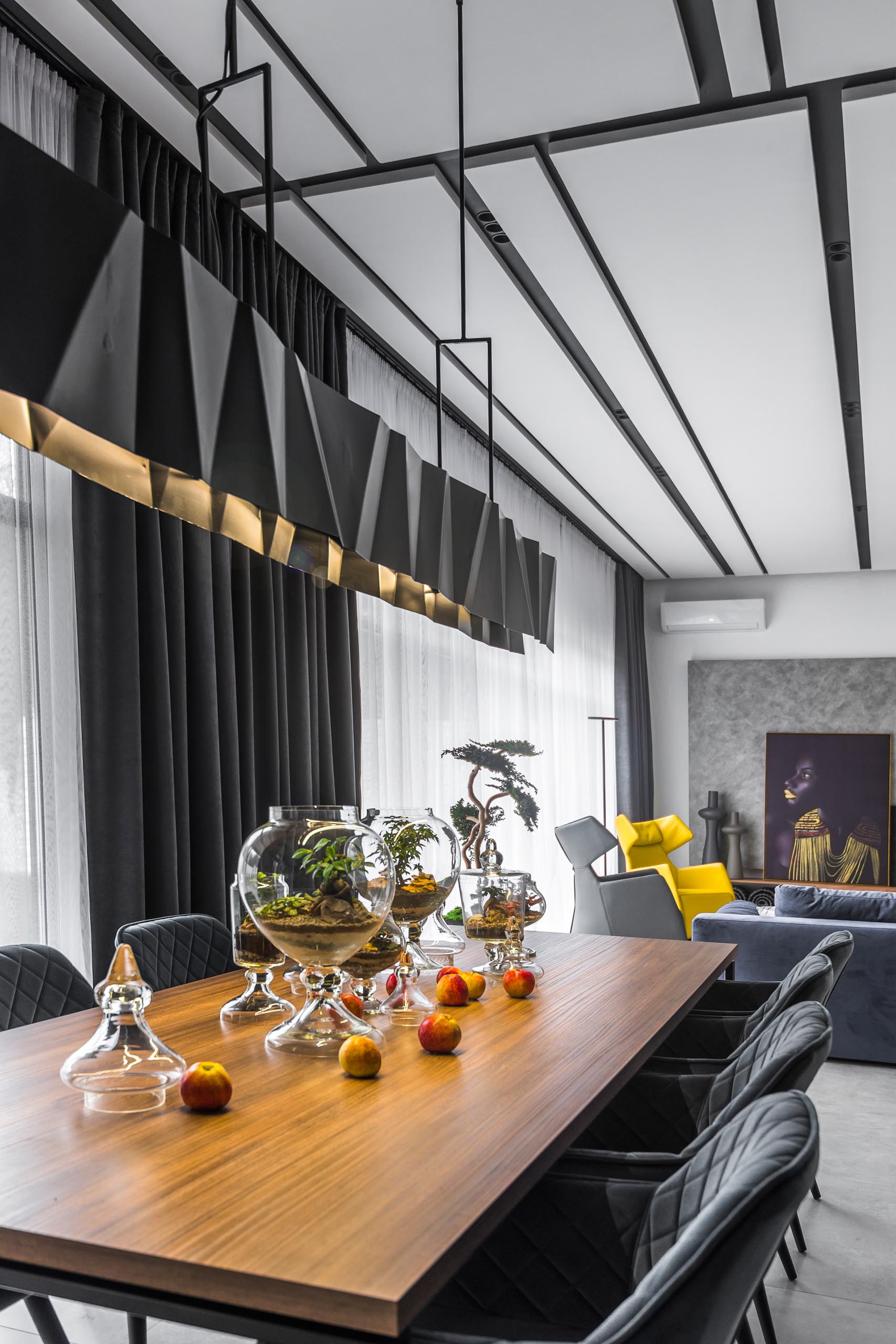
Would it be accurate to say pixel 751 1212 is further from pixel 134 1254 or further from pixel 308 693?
pixel 308 693

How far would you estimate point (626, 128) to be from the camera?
2887mm

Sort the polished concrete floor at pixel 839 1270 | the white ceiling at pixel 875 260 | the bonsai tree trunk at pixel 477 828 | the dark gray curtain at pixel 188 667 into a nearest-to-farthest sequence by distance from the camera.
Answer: the polished concrete floor at pixel 839 1270
the dark gray curtain at pixel 188 667
the white ceiling at pixel 875 260
the bonsai tree trunk at pixel 477 828

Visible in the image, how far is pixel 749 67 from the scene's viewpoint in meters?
2.65

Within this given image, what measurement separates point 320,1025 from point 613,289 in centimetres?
297

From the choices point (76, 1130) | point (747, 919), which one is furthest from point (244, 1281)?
point (747, 919)

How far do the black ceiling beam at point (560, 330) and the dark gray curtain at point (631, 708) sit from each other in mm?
2303

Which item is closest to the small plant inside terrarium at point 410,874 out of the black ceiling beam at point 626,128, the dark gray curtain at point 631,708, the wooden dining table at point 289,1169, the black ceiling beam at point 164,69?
the wooden dining table at point 289,1169

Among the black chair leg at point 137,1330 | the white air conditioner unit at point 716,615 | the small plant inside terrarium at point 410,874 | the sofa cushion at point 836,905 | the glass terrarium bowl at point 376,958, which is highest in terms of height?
the white air conditioner unit at point 716,615

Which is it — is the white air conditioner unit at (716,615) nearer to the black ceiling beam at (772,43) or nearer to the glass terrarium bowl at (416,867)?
the black ceiling beam at (772,43)

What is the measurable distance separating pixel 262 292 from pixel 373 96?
0.95 meters

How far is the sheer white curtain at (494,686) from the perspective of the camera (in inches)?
180

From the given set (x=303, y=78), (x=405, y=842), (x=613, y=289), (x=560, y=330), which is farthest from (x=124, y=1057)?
(x=560, y=330)

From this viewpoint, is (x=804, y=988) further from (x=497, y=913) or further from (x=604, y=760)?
(x=604, y=760)

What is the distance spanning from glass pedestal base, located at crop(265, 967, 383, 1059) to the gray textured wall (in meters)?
8.17
